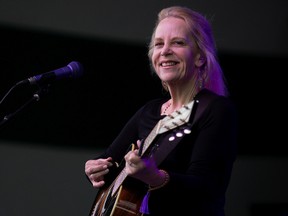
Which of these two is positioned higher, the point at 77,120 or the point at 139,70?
the point at 139,70

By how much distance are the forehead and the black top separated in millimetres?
301

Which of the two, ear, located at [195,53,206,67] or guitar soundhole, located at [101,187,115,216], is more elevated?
ear, located at [195,53,206,67]

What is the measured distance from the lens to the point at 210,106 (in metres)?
1.64

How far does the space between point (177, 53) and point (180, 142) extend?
389mm

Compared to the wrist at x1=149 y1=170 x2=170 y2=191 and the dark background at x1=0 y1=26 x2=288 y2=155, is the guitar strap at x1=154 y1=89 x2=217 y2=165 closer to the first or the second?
the wrist at x1=149 y1=170 x2=170 y2=191

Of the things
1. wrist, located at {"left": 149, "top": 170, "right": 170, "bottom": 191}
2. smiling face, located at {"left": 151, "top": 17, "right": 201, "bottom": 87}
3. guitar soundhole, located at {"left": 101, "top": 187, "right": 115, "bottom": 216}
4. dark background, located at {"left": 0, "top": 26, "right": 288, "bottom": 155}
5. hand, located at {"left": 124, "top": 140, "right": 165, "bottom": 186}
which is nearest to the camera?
hand, located at {"left": 124, "top": 140, "right": 165, "bottom": 186}

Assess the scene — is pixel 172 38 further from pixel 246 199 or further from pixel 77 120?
pixel 246 199

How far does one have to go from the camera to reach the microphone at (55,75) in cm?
182

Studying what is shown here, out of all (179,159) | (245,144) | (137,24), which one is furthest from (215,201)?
(137,24)

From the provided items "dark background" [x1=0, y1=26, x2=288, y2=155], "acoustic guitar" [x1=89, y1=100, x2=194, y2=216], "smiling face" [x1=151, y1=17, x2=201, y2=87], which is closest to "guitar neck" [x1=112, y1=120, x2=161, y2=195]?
"acoustic guitar" [x1=89, y1=100, x2=194, y2=216]

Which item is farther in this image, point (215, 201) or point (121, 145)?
point (121, 145)

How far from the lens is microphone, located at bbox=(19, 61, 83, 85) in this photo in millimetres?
1816

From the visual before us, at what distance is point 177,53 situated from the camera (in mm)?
1793

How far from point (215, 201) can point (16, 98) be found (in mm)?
1554
